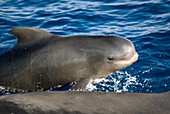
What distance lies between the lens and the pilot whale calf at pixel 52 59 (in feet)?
30.4

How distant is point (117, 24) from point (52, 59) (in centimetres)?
674

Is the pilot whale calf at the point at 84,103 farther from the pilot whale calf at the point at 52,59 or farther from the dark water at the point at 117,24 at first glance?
the dark water at the point at 117,24

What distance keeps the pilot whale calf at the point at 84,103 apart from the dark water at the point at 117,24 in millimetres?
3954

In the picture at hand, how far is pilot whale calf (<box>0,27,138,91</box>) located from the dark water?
644mm

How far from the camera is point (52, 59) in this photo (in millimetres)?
9383

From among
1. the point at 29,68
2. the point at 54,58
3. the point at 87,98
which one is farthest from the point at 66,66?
the point at 87,98

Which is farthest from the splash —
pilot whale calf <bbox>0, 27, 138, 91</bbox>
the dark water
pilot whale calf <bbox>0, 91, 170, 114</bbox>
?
pilot whale calf <bbox>0, 91, 170, 114</bbox>

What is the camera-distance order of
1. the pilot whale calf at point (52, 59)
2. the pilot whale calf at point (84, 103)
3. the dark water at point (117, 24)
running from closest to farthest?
the pilot whale calf at point (84, 103) < the pilot whale calf at point (52, 59) < the dark water at point (117, 24)

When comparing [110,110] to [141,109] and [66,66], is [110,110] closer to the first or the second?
[141,109]

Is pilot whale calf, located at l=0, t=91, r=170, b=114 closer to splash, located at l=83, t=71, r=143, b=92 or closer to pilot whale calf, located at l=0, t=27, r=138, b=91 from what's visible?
pilot whale calf, located at l=0, t=27, r=138, b=91

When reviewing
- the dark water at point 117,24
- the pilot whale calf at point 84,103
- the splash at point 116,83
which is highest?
the pilot whale calf at point 84,103

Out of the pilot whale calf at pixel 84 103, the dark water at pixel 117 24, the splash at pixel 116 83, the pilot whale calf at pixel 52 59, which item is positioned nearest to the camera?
the pilot whale calf at pixel 84 103

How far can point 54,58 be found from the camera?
30.8ft

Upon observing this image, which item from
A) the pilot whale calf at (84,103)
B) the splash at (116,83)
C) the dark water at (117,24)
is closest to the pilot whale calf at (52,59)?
the splash at (116,83)
